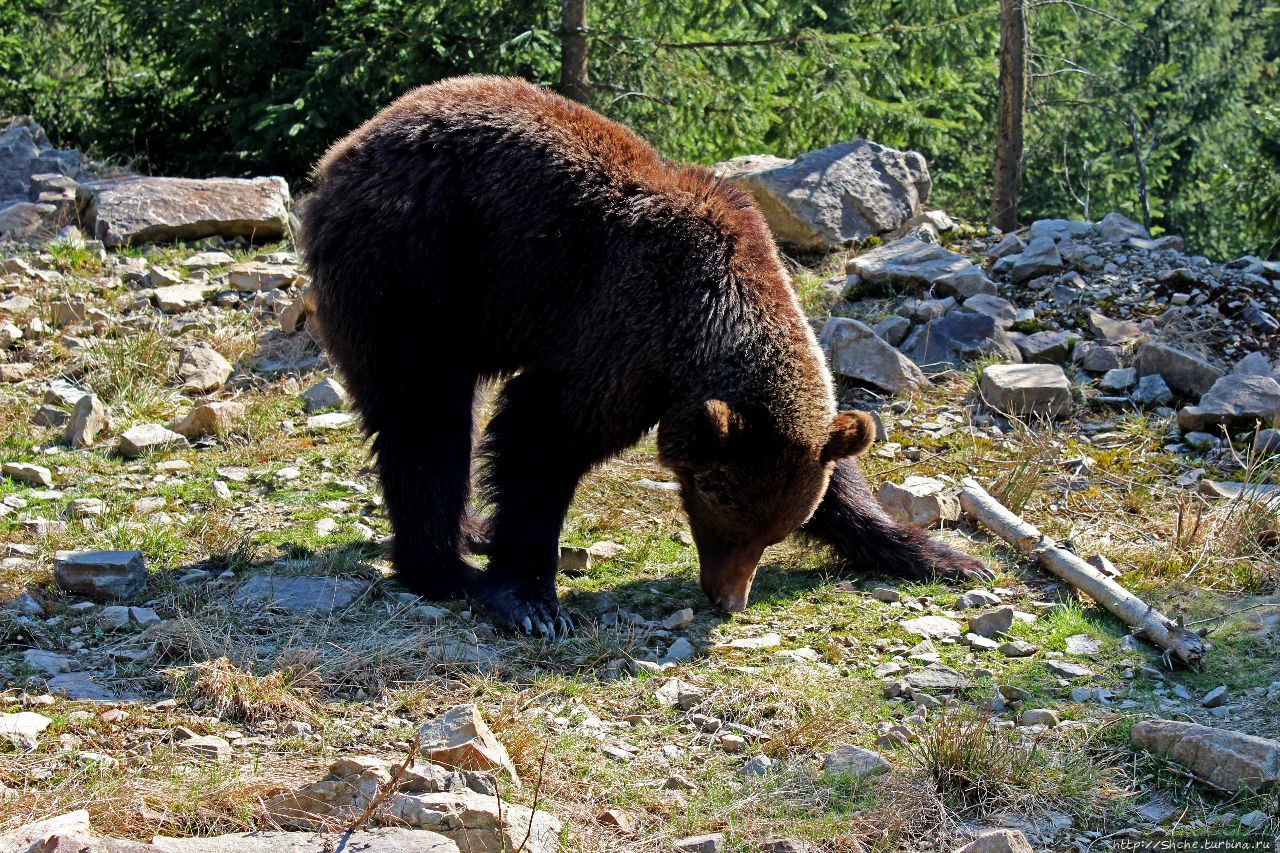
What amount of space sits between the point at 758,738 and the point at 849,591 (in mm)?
1652

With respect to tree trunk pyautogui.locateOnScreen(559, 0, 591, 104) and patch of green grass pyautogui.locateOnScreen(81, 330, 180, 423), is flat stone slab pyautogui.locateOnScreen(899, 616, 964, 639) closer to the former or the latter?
patch of green grass pyautogui.locateOnScreen(81, 330, 180, 423)

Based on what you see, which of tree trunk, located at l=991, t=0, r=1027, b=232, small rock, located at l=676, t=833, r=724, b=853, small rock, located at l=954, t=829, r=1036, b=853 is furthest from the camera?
tree trunk, located at l=991, t=0, r=1027, b=232

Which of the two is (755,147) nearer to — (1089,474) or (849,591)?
(1089,474)

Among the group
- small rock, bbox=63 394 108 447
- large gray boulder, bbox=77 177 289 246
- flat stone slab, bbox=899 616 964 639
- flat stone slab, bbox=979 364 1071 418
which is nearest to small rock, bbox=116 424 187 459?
small rock, bbox=63 394 108 447

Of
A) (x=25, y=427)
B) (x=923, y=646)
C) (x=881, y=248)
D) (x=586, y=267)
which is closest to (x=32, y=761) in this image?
(x=586, y=267)

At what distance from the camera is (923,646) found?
517 centimetres

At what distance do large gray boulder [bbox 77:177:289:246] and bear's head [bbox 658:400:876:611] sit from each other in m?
6.76

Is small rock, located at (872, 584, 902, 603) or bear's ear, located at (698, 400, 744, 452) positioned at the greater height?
bear's ear, located at (698, 400, 744, 452)

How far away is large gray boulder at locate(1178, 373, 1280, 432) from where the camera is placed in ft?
24.4

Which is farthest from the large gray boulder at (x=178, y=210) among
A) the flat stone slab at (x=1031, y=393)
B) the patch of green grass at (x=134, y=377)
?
the flat stone slab at (x=1031, y=393)

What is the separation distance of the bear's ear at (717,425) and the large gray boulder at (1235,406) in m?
3.87

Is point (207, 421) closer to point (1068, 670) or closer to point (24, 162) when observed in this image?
point (1068, 670)

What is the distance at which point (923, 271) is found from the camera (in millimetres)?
9547

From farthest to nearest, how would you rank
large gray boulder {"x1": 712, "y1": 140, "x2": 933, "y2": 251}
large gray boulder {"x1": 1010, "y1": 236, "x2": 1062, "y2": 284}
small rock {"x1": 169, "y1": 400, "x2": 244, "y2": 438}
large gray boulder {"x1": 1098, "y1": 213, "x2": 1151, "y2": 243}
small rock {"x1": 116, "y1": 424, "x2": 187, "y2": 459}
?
large gray boulder {"x1": 712, "y1": 140, "x2": 933, "y2": 251} < large gray boulder {"x1": 1098, "y1": 213, "x2": 1151, "y2": 243} < large gray boulder {"x1": 1010, "y1": 236, "x2": 1062, "y2": 284} < small rock {"x1": 169, "y1": 400, "x2": 244, "y2": 438} < small rock {"x1": 116, "y1": 424, "x2": 187, "y2": 459}
